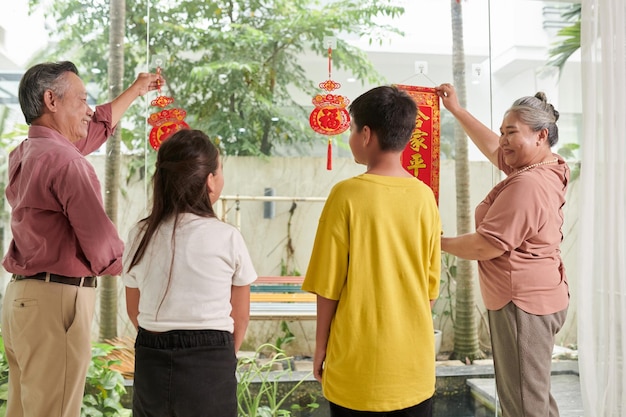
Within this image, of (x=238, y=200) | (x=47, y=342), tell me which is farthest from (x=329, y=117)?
(x=47, y=342)

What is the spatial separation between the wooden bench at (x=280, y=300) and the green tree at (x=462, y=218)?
0.72 meters

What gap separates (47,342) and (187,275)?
55 cm

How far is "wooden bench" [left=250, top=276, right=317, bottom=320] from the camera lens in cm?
264

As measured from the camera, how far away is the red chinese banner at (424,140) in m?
2.19

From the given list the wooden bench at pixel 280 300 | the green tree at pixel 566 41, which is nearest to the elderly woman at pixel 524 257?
the wooden bench at pixel 280 300

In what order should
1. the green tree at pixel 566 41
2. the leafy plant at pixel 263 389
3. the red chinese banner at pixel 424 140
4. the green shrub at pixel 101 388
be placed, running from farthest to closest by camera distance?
the green tree at pixel 566 41
the leafy plant at pixel 263 389
the green shrub at pixel 101 388
the red chinese banner at pixel 424 140

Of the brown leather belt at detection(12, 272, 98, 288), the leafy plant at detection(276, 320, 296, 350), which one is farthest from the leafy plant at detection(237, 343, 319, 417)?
the brown leather belt at detection(12, 272, 98, 288)

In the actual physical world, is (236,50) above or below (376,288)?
above

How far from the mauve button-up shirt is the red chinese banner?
1.12m

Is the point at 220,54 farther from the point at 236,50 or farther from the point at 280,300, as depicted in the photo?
the point at 280,300

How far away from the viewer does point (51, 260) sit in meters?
1.61

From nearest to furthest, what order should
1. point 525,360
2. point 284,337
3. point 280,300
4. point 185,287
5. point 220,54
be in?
point 185,287 → point 525,360 → point 280,300 → point 284,337 → point 220,54

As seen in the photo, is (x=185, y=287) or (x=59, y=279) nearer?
(x=185, y=287)

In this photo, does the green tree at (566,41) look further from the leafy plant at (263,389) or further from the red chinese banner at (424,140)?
the leafy plant at (263,389)
